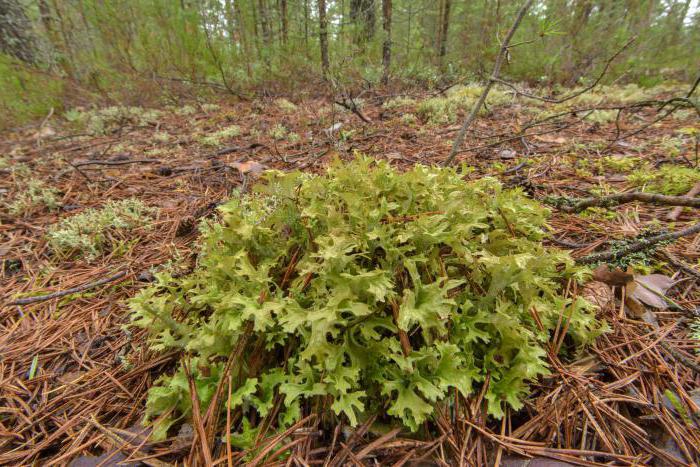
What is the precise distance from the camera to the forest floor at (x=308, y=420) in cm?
135

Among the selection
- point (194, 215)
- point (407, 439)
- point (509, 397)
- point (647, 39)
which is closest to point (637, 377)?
point (509, 397)

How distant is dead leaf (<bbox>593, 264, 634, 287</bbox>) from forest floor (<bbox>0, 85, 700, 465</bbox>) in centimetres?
11

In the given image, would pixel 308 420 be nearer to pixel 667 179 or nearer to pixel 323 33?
pixel 667 179

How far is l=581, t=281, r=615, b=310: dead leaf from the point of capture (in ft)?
6.18

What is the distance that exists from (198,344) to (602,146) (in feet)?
15.2

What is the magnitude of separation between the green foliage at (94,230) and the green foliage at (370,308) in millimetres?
1422

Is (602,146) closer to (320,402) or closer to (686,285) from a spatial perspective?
(686,285)

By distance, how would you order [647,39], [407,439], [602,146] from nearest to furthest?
[407,439]
[602,146]
[647,39]

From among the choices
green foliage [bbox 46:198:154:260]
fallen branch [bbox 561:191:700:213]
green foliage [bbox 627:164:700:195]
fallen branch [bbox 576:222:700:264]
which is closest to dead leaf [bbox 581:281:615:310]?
fallen branch [bbox 576:222:700:264]

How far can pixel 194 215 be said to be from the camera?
9.91 ft

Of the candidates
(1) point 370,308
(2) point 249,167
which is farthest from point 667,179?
(2) point 249,167

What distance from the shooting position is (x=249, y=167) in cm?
386

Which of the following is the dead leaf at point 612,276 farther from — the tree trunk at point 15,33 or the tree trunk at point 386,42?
the tree trunk at point 15,33

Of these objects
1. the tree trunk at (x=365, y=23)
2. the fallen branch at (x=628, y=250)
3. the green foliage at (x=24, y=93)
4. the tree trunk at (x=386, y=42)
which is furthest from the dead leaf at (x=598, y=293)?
the green foliage at (x=24, y=93)
